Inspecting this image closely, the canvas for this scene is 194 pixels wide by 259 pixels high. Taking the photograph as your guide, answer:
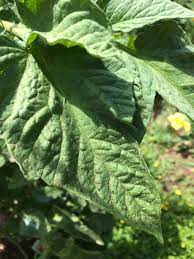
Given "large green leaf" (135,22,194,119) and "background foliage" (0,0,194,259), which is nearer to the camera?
"large green leaf" (135,22,194,119)

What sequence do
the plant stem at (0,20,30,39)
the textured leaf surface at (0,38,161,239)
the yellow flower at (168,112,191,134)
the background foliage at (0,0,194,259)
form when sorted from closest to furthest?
the textured leaf surface at (0,38,161,239) → the plant stem at (0,20,30,39) → the background foliage at (0,0,194,259) → the yellow flower at (168,112,191,134)

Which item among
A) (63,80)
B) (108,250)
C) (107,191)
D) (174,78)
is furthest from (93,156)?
(108,250)

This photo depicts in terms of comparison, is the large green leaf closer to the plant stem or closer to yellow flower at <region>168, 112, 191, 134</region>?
the plant stem

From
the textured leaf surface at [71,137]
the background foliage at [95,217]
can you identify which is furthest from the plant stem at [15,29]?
the background foliage at [95,217]

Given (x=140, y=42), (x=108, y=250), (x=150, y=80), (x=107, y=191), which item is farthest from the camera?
(x=108, y=250)

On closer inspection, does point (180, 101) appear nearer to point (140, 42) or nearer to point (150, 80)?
point (150, 80)

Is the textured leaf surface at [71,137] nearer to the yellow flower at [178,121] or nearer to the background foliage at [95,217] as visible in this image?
the background foliage at [95,217]

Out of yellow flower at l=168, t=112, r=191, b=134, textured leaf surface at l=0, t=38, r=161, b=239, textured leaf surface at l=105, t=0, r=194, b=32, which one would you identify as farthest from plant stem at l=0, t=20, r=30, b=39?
yellow flower at l=168, t=112, r=191, b=134
